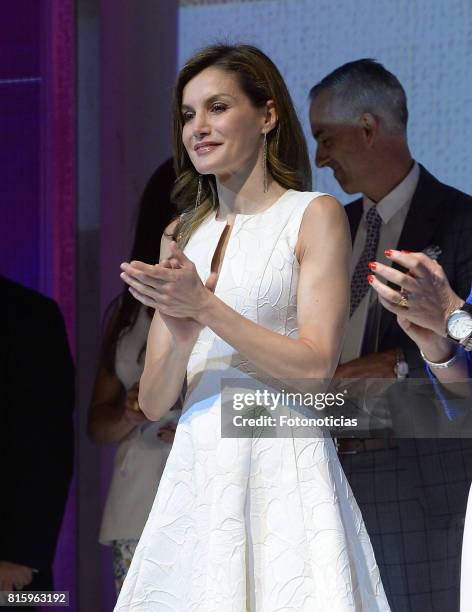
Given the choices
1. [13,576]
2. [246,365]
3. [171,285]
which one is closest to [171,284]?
[171,285]

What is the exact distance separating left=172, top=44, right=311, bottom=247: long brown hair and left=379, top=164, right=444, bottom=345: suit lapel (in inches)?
24.4

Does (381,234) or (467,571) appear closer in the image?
(467,571)

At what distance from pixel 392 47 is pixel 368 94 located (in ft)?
0.50

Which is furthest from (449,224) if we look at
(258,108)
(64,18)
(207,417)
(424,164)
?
(64,18)

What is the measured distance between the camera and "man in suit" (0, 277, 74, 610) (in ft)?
11.0

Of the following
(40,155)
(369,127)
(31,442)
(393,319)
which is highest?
(40,155)

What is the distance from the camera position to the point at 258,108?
265 cm

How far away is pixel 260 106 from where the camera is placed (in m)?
2.66

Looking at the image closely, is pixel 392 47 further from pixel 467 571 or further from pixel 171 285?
pixel 467 571

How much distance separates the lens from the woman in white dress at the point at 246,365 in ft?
7.45

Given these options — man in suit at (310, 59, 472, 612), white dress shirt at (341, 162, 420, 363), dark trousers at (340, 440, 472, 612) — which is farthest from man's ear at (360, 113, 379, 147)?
dark trousers at (340, 440, 472, 612)

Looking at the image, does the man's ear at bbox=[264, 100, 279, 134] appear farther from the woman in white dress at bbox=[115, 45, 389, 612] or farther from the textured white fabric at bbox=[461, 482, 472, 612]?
the textured white fabric at bbox=[461, 482, 472, 612]

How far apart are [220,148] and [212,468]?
67 cm

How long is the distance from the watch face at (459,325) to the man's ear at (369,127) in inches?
46.1
